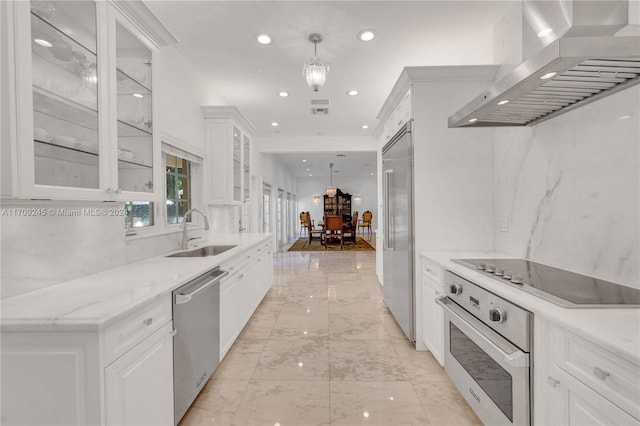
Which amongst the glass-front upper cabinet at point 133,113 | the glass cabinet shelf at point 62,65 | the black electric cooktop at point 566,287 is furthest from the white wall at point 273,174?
the black electric cooktop at point 566,287

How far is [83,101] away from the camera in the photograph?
1.42 m

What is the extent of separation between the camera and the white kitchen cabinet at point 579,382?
86 centimetres

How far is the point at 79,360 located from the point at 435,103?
284 centimetres

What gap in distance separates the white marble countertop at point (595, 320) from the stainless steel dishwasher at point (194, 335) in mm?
1632

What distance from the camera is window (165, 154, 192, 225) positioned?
3.09 meters

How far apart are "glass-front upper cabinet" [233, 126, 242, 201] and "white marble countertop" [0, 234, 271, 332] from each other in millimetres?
2068

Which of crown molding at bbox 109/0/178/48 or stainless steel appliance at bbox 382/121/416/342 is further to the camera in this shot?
stainless steel appliance at bbox 382/121/416/342

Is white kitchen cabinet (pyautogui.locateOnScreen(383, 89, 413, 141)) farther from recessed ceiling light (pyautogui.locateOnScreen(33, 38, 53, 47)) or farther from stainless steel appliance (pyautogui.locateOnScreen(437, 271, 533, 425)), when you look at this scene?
recessed ceiling light (pyautogui.locateOnScreen(33, 38, 53, 47))

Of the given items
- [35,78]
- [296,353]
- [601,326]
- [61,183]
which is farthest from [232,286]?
[601,326]

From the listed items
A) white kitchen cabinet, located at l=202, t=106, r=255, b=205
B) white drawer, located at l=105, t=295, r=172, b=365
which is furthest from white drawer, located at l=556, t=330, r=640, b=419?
white kitchen cabinet, located at l=202, t=106, r=255, b=205

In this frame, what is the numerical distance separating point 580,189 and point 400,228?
1.42m

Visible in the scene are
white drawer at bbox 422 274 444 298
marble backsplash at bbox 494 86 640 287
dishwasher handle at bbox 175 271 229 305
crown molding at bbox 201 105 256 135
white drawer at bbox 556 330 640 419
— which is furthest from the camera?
crown molding at bbox 201 105 256 135

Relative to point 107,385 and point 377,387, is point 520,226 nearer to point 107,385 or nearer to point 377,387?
point 377,387

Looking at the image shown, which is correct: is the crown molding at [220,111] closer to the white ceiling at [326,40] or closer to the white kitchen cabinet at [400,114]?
the white ceiling at [326,40]
